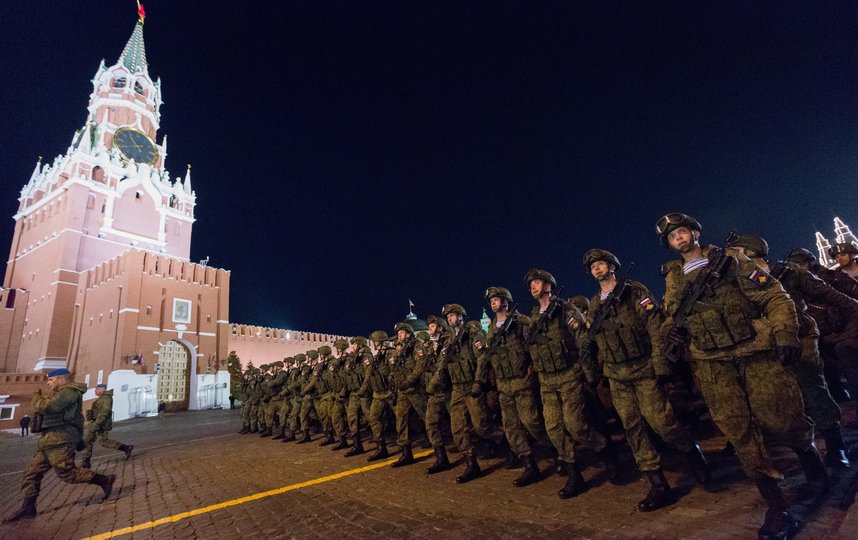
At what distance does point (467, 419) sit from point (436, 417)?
1.75ft

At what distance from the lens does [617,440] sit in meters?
5.70

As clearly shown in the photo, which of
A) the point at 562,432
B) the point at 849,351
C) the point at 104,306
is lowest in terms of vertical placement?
the point at 562,432

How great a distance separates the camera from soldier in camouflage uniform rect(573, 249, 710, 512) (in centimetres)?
365

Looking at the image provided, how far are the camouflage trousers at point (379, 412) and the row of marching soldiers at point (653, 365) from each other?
3 cm

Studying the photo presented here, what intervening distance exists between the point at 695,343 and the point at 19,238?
52092mm

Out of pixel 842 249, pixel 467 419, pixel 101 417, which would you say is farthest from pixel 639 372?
pixel 101 417

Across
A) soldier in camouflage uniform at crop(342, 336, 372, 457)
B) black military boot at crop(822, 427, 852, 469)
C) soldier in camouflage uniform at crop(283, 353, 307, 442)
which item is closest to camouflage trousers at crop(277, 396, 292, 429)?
soldier in camouflage uniform at crop(283, 353, 307, 442)

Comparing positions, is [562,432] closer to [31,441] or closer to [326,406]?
[326,406]

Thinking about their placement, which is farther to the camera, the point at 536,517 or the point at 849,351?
the point at 849,351

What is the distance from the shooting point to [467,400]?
557 cm

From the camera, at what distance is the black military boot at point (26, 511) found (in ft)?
17.0

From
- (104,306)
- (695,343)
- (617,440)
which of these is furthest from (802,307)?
(104,306)

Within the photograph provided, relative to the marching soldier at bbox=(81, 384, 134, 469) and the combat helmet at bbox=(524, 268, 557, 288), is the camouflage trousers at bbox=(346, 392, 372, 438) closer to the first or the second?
the combat helmet at bbox=(524, 268, 557, 288)

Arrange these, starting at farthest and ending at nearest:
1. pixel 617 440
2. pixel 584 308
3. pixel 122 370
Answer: pixel 122 370 < pixel 584 308 < pixel 617 440
